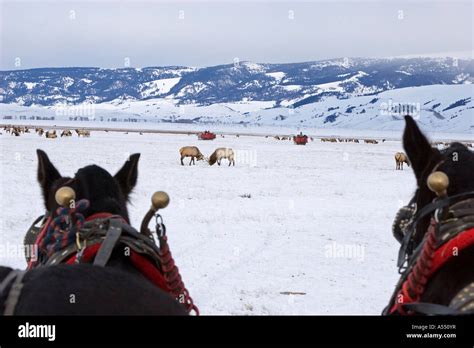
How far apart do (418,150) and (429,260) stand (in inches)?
18.9

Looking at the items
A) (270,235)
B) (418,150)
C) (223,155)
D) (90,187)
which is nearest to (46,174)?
(90,187)

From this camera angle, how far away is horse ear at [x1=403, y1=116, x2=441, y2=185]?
6.09ft

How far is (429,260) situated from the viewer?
62.1 inches

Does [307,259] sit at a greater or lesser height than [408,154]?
lesser

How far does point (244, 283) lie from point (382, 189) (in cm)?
1116

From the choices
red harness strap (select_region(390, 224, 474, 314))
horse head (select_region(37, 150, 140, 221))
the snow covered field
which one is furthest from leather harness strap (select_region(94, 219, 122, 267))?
the snow covered field

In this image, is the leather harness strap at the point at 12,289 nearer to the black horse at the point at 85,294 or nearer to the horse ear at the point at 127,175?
the black horse at the point at 85,294

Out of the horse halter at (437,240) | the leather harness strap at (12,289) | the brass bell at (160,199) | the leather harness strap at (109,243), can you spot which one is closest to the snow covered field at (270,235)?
the leather harness strap at (109,243)

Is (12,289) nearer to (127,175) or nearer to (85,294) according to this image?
(85,294)

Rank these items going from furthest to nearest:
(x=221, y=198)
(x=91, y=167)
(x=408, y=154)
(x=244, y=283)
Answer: (x=221, y=198)
(x=244, y=283)
(x=91, y=167)
(x=408, y=154)

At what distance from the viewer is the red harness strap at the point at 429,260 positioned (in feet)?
5.08

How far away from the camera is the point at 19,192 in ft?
39.1
